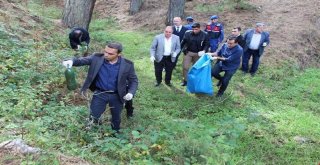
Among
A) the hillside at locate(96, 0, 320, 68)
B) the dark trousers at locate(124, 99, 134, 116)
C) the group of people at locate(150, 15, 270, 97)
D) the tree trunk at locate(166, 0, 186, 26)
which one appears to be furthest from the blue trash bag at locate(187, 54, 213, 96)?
the tree trunk at locate(166, 0, 186, 26)

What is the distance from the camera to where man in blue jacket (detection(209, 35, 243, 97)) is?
7.80 metres

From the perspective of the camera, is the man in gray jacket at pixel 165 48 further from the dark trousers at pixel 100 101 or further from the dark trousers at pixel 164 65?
the dark trousers at pixel 100 101

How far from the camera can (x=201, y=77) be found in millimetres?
7980

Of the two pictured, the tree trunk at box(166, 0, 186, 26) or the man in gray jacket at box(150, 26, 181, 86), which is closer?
the man in gray jacket at box(150, 26, 181, 86)

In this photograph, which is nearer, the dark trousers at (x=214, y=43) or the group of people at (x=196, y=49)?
the group of people at (x=196, y=49)

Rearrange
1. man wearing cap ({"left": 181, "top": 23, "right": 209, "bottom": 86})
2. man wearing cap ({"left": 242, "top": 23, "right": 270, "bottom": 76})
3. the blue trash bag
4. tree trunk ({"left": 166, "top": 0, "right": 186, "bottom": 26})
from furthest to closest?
tree trunk ({"left": 166, "top": 0, "right": 186, "bottom": 26}) < man wearing cap ({"left": 242, "top": 23, "right": 270, "bottom": 76}) < man wearing cap ({"left": 181, "top": 23, "right": 209, "bottom": 86}) < the blue trash bag

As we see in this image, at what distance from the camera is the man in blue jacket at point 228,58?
7.80 metres

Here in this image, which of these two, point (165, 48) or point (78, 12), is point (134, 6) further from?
point (165, 48)

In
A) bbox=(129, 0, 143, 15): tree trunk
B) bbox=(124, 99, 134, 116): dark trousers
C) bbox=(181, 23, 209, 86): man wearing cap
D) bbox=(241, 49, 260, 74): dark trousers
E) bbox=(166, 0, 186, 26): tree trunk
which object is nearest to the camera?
bbox=(124, 99, 134, 116): dark trousers

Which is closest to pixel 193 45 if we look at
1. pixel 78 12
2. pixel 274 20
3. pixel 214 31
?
pixel 214 31

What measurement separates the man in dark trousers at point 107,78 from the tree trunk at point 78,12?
5.70 meters

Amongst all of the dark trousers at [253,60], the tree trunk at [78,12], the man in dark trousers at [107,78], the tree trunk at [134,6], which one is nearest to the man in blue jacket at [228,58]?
the dark trousers at [253,60]

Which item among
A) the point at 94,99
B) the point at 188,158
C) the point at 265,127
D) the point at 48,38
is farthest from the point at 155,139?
the point at 48,38

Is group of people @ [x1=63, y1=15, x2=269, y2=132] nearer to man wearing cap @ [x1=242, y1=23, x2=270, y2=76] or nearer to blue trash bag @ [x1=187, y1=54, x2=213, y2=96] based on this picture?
man wearing cap @ [x1=242, y1=23, x2=270, y2=76]
